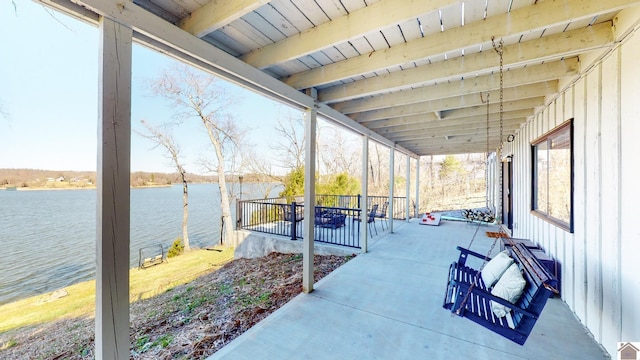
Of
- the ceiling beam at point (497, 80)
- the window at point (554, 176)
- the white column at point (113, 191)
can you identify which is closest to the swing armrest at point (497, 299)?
the window at point (554, 176)

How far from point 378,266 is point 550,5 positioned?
3.69 meters

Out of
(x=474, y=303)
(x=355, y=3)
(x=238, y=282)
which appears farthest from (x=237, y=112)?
(x=474, y=303)

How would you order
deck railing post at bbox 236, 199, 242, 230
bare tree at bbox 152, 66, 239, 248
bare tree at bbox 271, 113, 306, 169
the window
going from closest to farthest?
the window → deck railing post at bbox 236, 199, 242, 230 → bare tree at bbox 152, 66, 239, 248 → bare tree at bbox 271, 113, 306, 169

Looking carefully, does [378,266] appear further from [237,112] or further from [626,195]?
[237,112]

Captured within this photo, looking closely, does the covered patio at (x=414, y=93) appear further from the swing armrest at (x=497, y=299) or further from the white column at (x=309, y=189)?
the swing armrest at (x=497, y=299)

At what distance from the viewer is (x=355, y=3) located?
1.76 m

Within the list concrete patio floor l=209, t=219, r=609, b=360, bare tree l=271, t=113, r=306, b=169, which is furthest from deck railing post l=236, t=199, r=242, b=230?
bare tree l=271, t=113, r=306, b=169

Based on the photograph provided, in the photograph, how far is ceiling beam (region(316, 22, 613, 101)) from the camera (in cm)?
196

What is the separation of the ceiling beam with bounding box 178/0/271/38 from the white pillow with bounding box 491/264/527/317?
293 cm

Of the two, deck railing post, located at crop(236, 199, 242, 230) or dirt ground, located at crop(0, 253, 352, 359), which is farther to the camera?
deck railing post, located at crop(236, 199, 242, 230)

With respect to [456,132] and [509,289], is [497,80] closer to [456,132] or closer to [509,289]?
[509,289]

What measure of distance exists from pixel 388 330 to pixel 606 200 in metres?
2.21

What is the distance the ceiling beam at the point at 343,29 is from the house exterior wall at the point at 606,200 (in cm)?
161

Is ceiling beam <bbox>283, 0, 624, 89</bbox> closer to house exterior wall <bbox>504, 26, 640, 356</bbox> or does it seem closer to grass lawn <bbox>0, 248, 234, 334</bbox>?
house exterior wall <bbox>504, 26, 640, 356</bbox>
